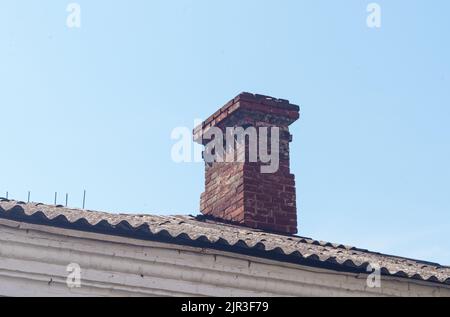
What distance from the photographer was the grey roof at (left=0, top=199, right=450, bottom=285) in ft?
25.5

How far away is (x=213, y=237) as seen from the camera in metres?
8.25

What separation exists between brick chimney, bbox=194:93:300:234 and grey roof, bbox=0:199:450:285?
4.03 ft

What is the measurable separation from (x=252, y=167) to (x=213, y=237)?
11.2 ft

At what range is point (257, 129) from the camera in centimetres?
1193

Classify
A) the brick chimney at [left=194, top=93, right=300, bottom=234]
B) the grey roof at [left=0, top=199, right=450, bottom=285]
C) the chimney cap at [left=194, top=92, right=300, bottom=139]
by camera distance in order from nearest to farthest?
the grey roof at [left=0, top=199, right=450, bottom=285] → the brick chimney at [left=194, top=93, right=300, bottom=234] → the chimney cap at [left=194, top=92, right=300, bottom=139]

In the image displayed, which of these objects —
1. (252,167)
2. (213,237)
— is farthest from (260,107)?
(213,237)

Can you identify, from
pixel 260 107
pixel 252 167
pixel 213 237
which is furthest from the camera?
pixel 260 107

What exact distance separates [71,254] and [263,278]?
1956 millimetres

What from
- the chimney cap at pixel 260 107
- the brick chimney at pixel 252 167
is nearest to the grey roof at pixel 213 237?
the brick chimney at pixel 252 167

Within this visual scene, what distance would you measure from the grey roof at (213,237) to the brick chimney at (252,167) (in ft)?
4.03

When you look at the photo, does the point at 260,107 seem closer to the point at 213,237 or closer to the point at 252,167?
the point at 252,167

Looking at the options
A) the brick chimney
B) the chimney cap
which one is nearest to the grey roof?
the brick chimney

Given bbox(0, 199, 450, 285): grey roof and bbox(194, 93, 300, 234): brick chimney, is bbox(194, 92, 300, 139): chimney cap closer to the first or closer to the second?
bbox(194, 93, 300, 234): brick chimney
